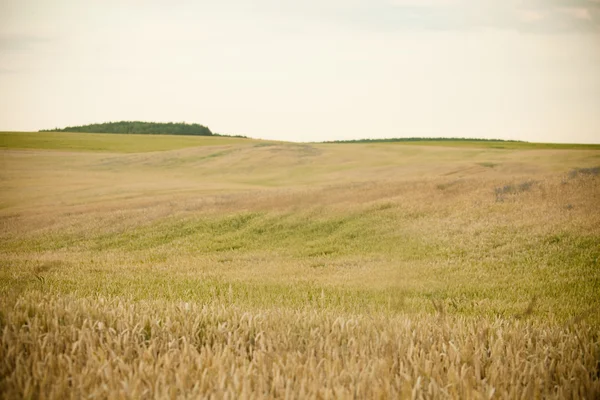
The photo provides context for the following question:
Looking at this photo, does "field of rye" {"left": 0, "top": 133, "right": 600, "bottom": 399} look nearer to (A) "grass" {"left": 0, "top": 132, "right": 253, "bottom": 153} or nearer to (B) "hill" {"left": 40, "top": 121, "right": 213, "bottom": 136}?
(A) "grass" {"left": 0, "top": 132, "right": 253, "bottom": 153}

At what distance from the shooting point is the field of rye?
2871 millimetres

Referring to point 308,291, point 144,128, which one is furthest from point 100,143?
point 308,291

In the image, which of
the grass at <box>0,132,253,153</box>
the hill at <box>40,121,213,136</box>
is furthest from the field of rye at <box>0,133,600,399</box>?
the hill at <box>40,121,213,136</box>

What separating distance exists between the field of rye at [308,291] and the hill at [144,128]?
9907cm

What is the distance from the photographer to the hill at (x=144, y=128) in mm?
131125

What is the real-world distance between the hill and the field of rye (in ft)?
325

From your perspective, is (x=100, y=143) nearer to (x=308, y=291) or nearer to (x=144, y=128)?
(x=144, y=128)

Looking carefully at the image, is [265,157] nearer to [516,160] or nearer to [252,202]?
[516,160]

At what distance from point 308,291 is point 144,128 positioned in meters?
133

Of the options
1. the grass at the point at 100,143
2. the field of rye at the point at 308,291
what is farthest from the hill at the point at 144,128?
the field of rye at the point at 308,291

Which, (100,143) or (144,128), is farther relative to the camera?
(144,128)

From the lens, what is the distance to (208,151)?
64375mm

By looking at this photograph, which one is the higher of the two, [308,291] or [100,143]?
[100,143]

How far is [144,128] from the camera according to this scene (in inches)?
5231
